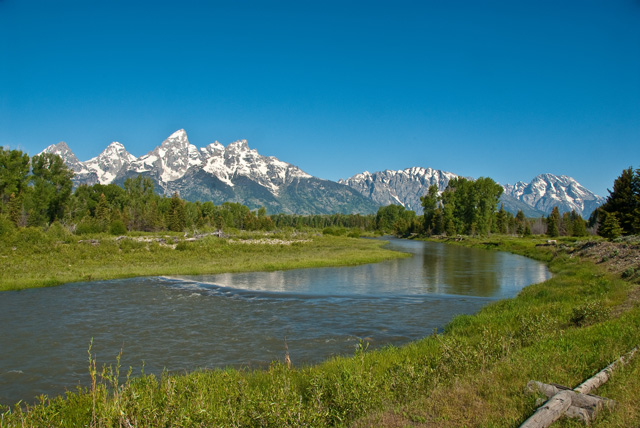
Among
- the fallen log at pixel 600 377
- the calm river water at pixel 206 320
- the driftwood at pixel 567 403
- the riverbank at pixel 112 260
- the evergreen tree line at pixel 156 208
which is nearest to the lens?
the driftwood at pixel 567 403

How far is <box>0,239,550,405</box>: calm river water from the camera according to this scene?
12698 mm

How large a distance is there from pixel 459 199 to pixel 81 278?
336 ft

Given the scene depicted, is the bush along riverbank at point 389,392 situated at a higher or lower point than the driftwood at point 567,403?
lower

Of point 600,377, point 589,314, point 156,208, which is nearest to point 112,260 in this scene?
point 589,314

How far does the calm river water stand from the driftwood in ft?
24.1

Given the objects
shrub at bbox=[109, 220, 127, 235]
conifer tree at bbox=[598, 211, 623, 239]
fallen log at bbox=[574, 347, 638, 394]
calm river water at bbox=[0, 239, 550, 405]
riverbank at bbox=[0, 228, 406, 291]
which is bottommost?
calm river water at bbox=[0, 239, 550, 405]

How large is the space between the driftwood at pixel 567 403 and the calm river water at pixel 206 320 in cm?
735

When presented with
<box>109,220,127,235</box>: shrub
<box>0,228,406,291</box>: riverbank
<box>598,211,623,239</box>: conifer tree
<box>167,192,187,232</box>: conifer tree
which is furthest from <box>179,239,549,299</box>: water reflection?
<box>167,192,187,232</box>: conifer tree

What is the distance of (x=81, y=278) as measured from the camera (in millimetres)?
28359

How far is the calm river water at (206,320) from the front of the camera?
12698 mm

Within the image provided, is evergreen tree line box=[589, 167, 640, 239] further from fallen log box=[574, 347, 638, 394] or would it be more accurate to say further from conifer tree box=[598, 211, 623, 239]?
fallen log box=[574, 347, 638, 394]

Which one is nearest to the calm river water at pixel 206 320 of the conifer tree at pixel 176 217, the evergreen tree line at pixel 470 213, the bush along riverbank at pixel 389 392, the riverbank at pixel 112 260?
the bush along riverbank at pixel 389 392

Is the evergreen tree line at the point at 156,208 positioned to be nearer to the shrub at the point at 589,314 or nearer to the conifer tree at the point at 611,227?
the conifer tree at the point at 611,227

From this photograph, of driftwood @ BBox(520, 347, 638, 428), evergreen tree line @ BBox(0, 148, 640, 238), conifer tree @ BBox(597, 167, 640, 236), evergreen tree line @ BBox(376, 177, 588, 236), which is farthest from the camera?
evergreen tree line @ BBox(376, 177, 588, 236)
